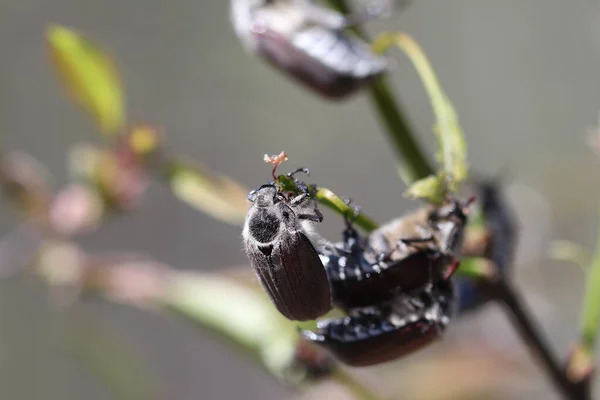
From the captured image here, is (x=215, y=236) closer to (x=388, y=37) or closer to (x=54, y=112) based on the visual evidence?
(x=54, y=112)

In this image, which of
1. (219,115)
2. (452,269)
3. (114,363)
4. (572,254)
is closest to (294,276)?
(452,269)

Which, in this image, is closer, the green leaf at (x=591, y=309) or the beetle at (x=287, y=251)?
the beetle at (x=287, y=251)

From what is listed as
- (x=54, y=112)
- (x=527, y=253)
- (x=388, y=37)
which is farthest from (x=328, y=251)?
(x=54, y=112)

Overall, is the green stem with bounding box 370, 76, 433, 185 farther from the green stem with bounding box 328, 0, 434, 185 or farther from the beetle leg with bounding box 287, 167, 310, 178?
the beetle leg with bounding box 287, 167, 310, 178

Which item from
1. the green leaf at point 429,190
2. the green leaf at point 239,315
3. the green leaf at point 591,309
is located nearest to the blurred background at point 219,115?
the green leaf at point 239,315

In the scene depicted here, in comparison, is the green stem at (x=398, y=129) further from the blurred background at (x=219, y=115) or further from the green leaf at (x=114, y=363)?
the blurred background at (x=219, y=115)

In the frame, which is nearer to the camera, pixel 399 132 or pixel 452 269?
pixel 452 269

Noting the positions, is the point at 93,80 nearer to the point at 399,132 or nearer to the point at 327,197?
the point at 399,132
